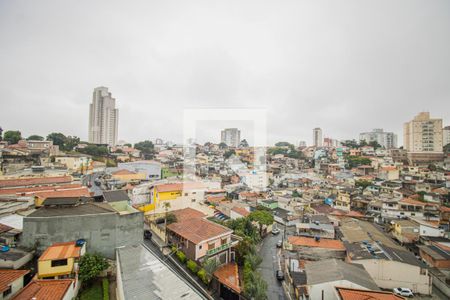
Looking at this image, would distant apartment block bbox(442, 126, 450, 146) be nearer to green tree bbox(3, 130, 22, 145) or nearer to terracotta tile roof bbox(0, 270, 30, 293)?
terracotta tile roof bbox(0, 270, 30, 293)

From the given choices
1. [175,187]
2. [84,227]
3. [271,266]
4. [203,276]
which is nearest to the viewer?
[84,227]

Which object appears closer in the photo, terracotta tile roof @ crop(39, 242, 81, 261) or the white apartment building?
terracotta tile roof @ crop(39, 242, 81, 261)

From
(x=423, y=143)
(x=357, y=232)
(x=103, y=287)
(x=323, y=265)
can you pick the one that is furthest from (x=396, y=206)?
(x=423, y=143)

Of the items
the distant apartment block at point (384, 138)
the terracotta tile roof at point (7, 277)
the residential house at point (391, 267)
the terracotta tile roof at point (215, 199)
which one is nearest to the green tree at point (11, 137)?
the terracotta tile roof at point (215, 199)

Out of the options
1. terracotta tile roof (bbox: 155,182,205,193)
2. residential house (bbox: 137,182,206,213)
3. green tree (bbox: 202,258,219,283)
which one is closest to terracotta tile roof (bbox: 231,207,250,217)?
residential house (bbox: 137,182,206,213)

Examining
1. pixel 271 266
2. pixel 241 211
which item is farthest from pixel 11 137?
pixel 271 266

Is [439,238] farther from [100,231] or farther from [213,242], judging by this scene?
[100,231]

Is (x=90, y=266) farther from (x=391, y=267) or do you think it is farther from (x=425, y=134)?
(x=425, y=134)
